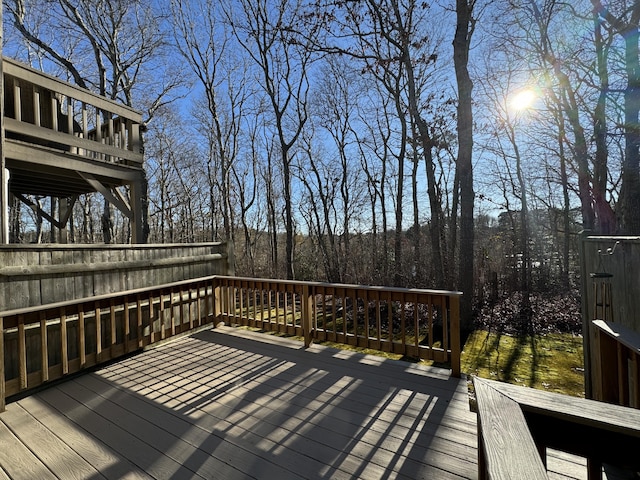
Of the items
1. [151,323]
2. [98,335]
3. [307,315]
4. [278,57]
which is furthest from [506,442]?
[278,57]

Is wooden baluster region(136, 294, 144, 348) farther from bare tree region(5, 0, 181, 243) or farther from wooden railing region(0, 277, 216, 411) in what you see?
bare tree region(5, 0, 181, 243)

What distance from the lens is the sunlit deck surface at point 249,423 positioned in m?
1.99

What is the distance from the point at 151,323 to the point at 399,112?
8.57 meters

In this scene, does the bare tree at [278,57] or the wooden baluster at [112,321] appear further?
the bare tree at [278,57]

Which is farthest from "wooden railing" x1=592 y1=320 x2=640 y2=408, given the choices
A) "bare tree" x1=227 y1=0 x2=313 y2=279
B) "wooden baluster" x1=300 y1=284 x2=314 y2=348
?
"bare tree" x1=227 y1=0 x2=313 y2=279

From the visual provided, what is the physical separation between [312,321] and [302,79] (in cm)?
896

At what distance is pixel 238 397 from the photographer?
2.90 metres

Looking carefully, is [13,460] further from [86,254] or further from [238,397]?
[86,254]

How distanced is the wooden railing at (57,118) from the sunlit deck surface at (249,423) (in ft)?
11.6

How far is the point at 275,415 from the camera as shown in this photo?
8.52 ft

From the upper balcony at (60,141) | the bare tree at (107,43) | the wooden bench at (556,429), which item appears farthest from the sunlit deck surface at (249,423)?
the bare tree at (107,43)

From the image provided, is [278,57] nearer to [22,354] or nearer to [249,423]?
[22,354]

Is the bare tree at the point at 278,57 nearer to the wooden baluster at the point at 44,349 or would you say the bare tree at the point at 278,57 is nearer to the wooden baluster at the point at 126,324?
the wooden baluster at the point at 126,324

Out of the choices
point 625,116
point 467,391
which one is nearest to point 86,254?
point 467,391
